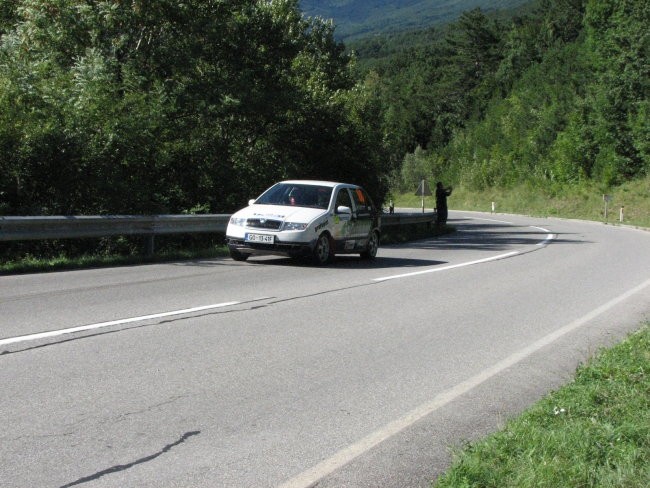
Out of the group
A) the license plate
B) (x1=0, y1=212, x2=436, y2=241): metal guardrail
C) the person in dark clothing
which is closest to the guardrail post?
(x1=0, y1=212, x2=436, y2=241): metal guardrail

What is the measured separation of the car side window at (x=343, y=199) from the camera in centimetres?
1640

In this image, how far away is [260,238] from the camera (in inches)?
583

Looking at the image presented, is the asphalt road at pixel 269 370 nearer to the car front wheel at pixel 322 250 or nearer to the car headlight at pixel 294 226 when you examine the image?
the car headlight at pixel 294 226

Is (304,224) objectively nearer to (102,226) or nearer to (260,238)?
Answer: (260,238)

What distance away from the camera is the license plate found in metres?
14.8

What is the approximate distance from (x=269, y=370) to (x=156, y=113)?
563 inches

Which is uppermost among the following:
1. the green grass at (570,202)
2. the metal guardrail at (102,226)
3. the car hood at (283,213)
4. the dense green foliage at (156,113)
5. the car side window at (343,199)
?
the dense green foliage at (156,113)

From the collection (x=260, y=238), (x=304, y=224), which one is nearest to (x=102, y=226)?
(x=260, y=238)

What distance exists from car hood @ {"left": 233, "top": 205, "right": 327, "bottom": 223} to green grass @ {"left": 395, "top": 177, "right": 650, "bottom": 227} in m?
33.9

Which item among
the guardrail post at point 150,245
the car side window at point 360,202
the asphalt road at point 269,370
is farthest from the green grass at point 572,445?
the guardrail post at point 150,245

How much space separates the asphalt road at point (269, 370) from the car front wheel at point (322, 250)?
2.19 meters

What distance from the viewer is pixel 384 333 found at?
8.42 m

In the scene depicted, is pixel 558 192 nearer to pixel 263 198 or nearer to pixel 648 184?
pixel 648 184

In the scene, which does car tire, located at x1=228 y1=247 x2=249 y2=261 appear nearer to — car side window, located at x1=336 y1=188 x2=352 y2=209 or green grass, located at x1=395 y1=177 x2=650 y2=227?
car side window, located at x1=336 y1=188 x2=352 y2=209
